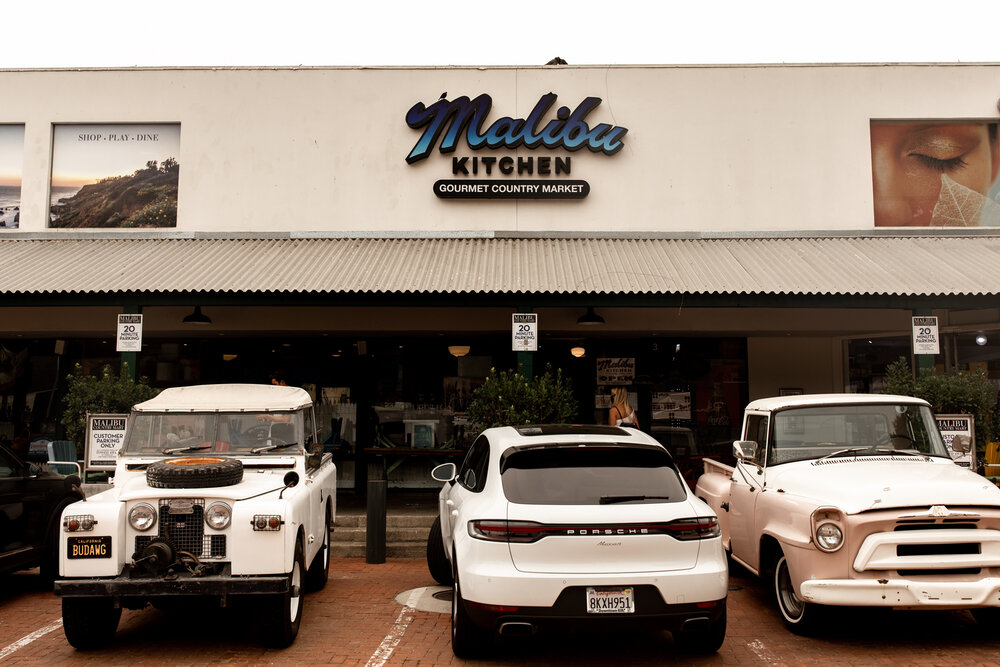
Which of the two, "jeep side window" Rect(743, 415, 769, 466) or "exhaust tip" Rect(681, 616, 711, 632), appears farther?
"jeep side window" Rect(743, 415, 769, 466)

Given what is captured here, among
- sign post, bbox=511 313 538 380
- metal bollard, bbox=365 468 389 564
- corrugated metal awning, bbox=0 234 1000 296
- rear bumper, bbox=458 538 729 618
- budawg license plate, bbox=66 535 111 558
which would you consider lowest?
metal bollard, bbox=365 468 389 564

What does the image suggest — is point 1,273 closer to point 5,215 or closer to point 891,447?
point 5,215

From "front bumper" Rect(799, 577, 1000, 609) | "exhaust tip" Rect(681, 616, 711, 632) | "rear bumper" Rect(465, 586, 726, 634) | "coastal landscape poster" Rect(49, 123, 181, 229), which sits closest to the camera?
"rear bumper" Rect(465, 586, 726, 634)

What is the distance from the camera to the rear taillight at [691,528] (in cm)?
511

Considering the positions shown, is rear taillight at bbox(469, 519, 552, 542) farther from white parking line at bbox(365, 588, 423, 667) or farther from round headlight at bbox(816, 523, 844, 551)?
round headlight at bbox(816, 523, 844, 551)

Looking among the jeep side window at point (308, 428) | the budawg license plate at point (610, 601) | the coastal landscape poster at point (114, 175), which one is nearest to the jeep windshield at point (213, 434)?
the jeep side window at point (308, 428)

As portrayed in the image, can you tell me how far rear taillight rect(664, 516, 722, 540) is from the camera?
16.8 feet

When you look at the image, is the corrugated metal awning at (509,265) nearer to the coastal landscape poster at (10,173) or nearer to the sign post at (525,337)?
the sign post at (525,337)

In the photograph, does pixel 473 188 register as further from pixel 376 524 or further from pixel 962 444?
pixel 962 444

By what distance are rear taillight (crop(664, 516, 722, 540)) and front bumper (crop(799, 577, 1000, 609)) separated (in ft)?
3.85

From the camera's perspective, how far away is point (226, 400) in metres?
7.25

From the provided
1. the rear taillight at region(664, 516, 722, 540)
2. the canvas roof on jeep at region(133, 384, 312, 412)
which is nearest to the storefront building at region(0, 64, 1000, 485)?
the canvas roof on jeep at region(133, 384, 312, 412)

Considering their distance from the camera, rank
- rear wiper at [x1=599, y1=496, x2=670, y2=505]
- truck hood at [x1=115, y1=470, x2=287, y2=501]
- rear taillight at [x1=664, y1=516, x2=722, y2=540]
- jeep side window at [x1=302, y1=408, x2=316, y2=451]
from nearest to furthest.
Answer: rear taillight at [x1=664, y1=516, x2=722, y2=540] → rear wiper at [x1=599, y1=496, x2=670, y2=505] → truck hood at [x1=115, y1=470, x2=287, y2=501] → jeep side window at [x1=302, y1=408, x2=316, y2=451]

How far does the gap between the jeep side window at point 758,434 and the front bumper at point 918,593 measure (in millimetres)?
1802
